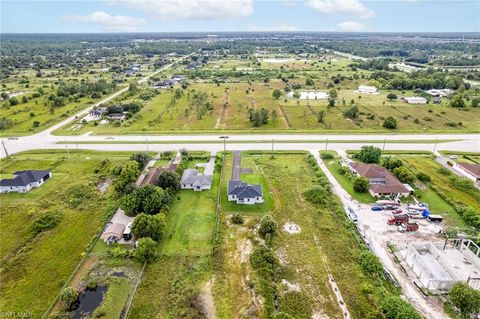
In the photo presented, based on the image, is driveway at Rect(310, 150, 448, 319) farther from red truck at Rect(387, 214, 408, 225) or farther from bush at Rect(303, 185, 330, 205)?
bush at Rect(303, 185, 330, 205)

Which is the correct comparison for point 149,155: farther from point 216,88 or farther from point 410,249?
point 216,88

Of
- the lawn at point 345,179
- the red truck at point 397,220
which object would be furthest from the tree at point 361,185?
the red truck at point 397,220

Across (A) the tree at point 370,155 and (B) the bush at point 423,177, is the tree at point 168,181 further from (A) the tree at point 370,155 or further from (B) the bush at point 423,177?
(B) the bush at point 423,177

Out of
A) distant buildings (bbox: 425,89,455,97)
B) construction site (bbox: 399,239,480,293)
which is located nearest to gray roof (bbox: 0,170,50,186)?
construction site (bbox: 399,239,480,293)

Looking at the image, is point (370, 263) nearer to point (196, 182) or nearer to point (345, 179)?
point (345, 179)

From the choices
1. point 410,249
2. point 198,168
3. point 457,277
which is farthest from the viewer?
point 198,168

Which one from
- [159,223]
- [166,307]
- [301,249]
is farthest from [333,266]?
[159,223]

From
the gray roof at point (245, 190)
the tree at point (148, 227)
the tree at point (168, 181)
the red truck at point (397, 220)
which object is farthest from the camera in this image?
the tree at point (168, 181)
